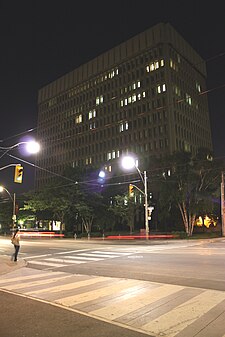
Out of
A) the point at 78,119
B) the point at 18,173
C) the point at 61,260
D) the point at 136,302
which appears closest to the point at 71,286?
the point at 136,302

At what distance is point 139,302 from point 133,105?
78.1 m

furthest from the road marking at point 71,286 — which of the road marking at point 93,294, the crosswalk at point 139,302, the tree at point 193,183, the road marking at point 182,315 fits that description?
the tree at point 193,183

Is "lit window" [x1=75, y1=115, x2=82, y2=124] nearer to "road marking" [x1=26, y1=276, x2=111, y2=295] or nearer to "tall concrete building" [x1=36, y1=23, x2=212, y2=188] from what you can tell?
A: "tall concrete building" [x1=36, y1=23, x2=212, y2=188]

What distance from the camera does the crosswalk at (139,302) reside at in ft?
18.1

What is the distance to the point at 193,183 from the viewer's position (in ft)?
136

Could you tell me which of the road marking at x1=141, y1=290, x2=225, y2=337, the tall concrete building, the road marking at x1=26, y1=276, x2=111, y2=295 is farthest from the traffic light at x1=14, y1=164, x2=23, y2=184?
the tall concrete building

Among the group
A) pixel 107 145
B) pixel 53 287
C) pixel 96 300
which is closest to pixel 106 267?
pixel 53 287

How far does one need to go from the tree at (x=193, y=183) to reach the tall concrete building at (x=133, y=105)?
98.9 ft

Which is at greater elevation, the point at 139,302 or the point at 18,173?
the point at 18,173

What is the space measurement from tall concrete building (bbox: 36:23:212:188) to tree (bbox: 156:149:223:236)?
1186 inches

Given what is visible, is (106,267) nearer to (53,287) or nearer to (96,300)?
(53,287)

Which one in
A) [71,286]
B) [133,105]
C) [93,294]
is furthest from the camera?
[133,105]

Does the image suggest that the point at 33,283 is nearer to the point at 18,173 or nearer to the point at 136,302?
the point at 136,302

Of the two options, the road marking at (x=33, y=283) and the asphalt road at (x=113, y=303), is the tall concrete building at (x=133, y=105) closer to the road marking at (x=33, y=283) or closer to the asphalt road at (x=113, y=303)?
the road marking at (x=33, y=283)
